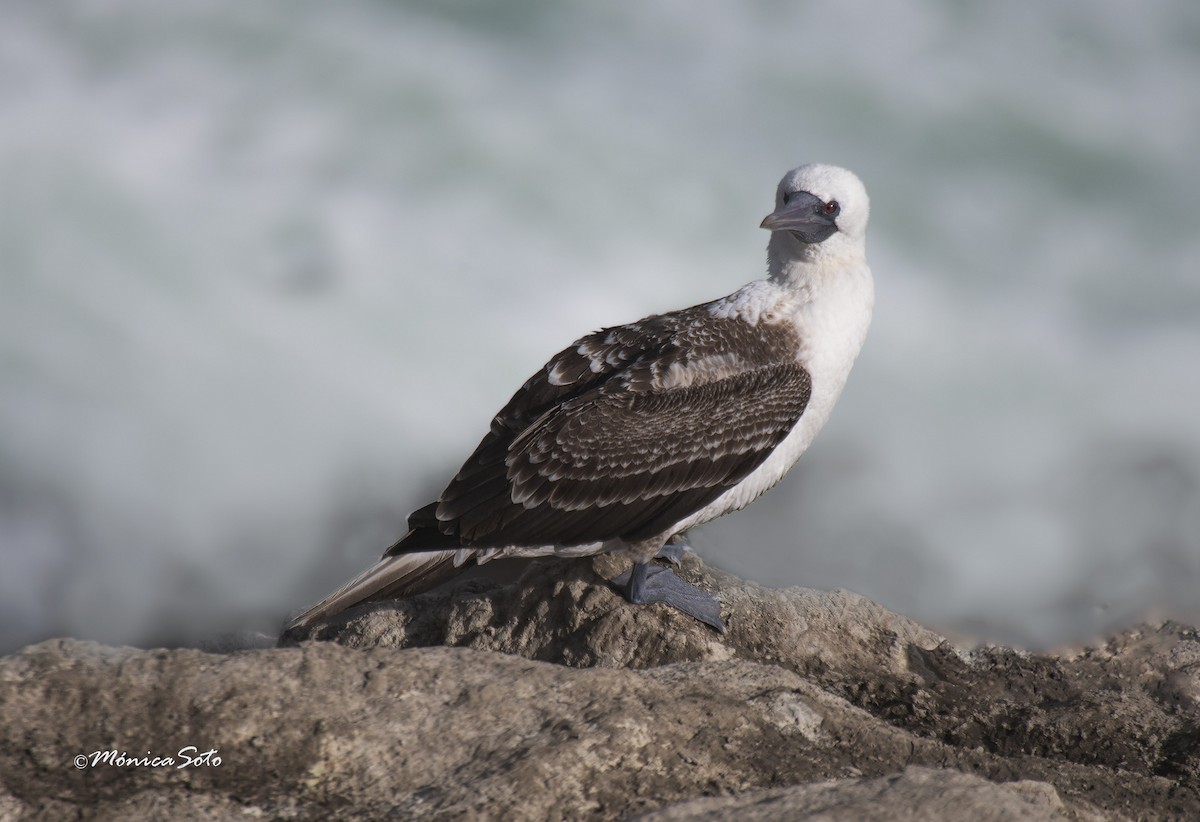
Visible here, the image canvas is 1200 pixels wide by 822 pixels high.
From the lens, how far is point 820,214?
8.77 metres

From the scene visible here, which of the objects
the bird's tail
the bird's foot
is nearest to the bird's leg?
the bird's foot

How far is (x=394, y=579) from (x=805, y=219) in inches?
143

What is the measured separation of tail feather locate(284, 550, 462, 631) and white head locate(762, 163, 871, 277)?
310 centimetres

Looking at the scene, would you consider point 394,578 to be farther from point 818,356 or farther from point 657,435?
Answer: point 818,356

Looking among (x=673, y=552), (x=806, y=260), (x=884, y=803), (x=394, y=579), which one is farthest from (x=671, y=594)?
(x=884, y=803)

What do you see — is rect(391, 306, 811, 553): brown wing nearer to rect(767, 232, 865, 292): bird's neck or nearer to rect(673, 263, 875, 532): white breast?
rect(673, 263, 875, 532): white breast

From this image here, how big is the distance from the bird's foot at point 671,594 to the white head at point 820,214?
2294mm

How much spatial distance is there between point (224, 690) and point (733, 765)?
90.2 inches

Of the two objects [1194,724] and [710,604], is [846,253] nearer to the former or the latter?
[710,604]

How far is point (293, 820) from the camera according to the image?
5211mm

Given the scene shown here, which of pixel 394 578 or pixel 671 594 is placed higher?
pixel 394 578

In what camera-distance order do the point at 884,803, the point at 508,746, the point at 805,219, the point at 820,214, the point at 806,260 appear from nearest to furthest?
the point at 884,803, the point at 508,746, the point at 805,219, the point at 820,214, the point at 806,260

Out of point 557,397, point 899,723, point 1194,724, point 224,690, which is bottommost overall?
point 1194,724

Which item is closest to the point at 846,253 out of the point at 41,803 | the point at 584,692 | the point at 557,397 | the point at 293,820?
the point at 557,397
